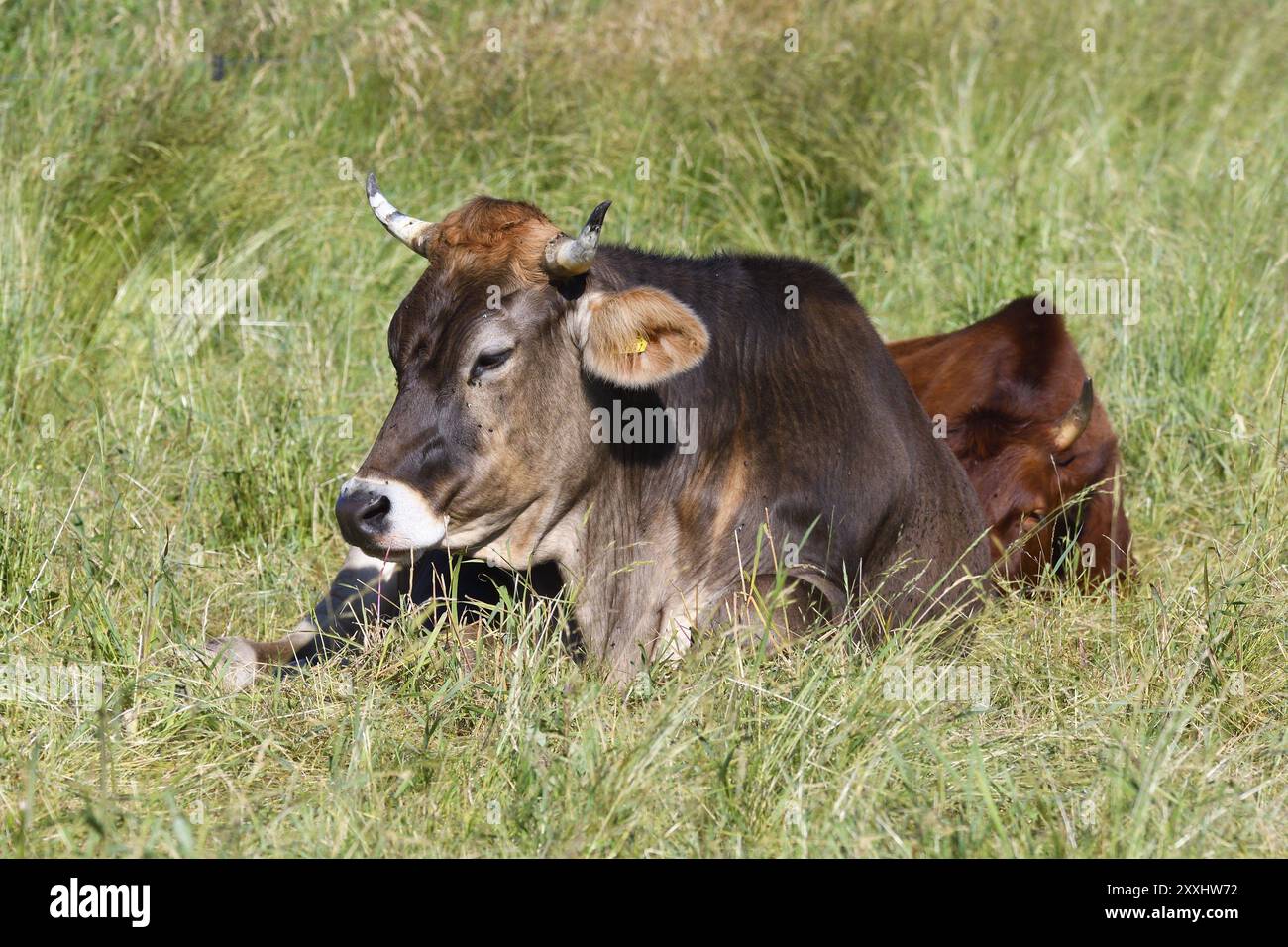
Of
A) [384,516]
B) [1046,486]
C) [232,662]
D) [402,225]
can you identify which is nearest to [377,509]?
[384,516]

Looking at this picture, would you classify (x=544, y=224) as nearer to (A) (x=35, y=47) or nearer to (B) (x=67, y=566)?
(B) (x=67, y=566)

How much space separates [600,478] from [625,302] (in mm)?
504

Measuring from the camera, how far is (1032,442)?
521 centimetres

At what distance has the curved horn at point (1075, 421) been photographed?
5051 millimetres

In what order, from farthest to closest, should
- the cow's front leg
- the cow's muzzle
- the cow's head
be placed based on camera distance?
the cow's front leg → the cow's head → the cow's muzzle

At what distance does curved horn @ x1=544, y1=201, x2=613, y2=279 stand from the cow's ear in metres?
0.13

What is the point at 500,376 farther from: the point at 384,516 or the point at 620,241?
the point at 620,241

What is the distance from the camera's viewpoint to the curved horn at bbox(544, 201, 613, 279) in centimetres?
397

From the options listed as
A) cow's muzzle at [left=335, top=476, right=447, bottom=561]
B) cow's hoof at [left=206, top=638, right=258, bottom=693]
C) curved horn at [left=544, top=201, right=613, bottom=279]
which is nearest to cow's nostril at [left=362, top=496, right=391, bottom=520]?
cow's muzzle at [left=335, top=476, right=447, bottom=561]

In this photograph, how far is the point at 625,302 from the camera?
4055 millimetres

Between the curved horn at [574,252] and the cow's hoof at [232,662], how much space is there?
1.26 meters

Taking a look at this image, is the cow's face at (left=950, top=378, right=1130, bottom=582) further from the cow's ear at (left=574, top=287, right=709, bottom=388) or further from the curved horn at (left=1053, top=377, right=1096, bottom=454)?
the cow's ear at (left=574, top=287, right=709, bottom=388)

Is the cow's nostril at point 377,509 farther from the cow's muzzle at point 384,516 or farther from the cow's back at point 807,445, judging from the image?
the cow's back at point 807,445
